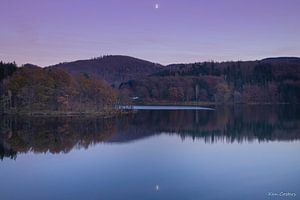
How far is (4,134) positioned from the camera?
94.8ft

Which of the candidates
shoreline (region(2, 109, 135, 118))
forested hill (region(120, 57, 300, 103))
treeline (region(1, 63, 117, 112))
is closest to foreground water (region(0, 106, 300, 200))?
shoreline (region(2, 109, 135, 118))

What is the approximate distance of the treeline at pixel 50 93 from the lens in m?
50.9

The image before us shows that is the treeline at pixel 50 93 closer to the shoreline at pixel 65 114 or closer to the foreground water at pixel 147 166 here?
the shoreline at pixel 65 114

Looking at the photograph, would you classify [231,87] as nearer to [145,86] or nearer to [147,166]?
[145,86]

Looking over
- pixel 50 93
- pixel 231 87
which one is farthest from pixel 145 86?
pixel 50 93

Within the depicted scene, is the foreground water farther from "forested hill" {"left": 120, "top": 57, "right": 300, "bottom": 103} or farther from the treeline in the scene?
"forested hill" {"left": 120, "top": 57, "right": 300, "bottom": 103}

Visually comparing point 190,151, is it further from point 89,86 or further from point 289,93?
point 289,93

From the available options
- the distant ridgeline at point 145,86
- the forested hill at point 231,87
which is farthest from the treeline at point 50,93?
the forested hill at point 231,87

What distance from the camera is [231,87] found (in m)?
121

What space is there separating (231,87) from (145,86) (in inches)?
1069

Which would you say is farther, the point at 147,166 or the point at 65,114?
the point at 65,114

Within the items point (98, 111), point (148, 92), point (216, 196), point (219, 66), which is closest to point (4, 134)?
point (216, 196)

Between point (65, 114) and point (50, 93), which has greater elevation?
point (50, 93)

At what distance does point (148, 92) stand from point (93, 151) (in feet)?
318
